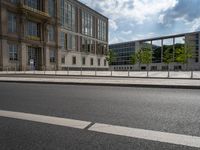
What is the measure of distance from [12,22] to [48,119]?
47.7m

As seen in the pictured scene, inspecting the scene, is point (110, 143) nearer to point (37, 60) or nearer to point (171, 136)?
point (171, 136)

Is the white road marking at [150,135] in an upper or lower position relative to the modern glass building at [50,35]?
lower

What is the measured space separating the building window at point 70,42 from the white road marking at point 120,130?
6335 cm

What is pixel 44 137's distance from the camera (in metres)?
3.88

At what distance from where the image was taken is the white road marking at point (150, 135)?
359 cm

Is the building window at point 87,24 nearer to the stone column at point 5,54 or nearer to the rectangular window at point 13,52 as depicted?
the rectangular window at point 13,52

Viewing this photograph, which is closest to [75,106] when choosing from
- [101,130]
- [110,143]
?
[101,130]

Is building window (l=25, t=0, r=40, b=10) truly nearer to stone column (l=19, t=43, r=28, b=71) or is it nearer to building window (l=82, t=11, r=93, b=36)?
stone column (l=19, t=43, r=28, b=71)

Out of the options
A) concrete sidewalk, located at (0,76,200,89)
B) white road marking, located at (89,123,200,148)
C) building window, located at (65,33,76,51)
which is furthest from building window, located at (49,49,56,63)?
white road marking, located at (89,123,200,148)

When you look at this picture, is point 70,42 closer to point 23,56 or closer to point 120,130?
point 23,56

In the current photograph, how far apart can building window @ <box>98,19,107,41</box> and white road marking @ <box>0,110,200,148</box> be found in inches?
3233

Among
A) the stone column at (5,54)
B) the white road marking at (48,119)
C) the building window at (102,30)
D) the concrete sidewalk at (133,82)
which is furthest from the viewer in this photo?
the building window at (102,30)

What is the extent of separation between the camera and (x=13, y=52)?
155ft

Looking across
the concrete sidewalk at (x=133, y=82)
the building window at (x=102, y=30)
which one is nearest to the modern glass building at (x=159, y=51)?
the building window at (x=102, y=30)
